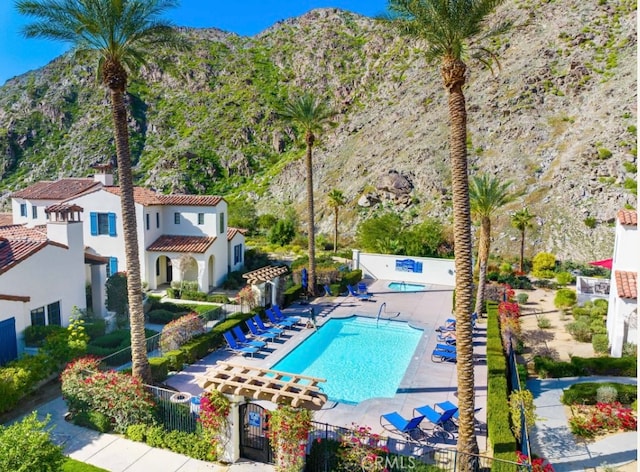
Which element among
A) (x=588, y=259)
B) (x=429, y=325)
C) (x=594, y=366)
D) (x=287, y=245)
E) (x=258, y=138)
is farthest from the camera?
(x=258, y=138)

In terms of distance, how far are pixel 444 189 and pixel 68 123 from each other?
73.2m

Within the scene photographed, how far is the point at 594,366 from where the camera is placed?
17.6 metres

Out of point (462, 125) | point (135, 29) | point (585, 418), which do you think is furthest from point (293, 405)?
point (135, 29)

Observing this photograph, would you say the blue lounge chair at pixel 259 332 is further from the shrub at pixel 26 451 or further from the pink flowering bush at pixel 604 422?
the shrub at pixel 26 451

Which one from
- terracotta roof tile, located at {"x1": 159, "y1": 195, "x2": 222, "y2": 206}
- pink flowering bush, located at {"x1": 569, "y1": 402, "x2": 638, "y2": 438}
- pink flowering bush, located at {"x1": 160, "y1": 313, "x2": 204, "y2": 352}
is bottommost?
pink flowering bush, located at {"x1": 569, "y1": 402, "x2": 638, "y2": 438}

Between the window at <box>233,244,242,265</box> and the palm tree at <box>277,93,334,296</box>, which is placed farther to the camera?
the window at <box>233,244,242,265</box>

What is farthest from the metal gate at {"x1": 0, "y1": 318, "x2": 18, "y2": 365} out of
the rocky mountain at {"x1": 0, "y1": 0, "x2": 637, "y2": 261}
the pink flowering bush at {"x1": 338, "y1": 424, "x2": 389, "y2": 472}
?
the rocky mountain at {"x1": 0, "y1": 0, "x2": 637, "y2": 261}

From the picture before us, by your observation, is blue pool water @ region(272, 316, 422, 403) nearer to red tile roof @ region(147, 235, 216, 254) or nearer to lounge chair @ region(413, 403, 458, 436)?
lounge chair @ region(413, 403, 458, 436)

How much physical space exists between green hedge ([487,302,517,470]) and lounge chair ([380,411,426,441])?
6.11ft

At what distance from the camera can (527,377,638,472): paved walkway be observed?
12.1 m

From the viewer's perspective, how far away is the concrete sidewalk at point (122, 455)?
39.5ft

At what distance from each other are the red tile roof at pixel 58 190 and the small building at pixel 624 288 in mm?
31689

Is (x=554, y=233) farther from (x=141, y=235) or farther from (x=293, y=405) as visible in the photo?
(x=293, y=405)

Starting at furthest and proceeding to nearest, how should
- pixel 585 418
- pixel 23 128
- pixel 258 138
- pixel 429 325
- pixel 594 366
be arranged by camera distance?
pixel 23 128 < pixel 258 138 < pixel 429 325 < pixel 594 366 < pixel 585 418
